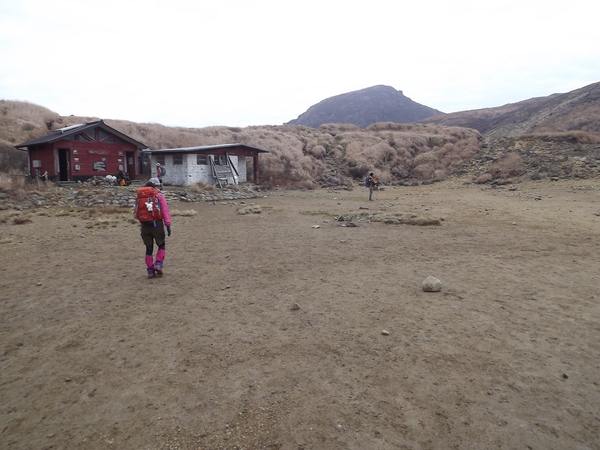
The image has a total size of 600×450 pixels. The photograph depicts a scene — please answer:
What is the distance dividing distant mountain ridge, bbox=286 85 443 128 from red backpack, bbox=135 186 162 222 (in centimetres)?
11529

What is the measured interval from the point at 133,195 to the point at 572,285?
74.3ft

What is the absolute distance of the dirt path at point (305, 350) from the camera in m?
3.27

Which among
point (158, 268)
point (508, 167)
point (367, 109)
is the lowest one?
point (158, 268)

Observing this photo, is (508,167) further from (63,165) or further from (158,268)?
(63,165)

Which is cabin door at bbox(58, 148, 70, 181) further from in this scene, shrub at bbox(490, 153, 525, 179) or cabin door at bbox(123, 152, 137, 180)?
shrub at bbox(490, 153, 525, 179)

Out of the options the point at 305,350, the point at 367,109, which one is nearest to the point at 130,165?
the point at 305,350

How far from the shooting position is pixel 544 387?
3770 millimetres

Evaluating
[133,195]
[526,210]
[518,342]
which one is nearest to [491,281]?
[518,342]

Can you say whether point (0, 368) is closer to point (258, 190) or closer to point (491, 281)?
point (491, 281)

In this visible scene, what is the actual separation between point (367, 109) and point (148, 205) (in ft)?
425

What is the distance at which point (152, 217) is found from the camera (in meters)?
7.65

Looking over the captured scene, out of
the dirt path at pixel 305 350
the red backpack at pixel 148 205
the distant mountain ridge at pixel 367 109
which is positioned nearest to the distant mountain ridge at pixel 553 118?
the distant mountain ridge at pixel 367 109

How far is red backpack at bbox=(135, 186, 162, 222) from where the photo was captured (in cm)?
755

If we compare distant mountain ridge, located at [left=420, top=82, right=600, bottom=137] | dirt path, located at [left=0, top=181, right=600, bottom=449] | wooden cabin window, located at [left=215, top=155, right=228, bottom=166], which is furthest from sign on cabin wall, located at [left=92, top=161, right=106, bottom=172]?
distant mountain ridge, located at [left=420, top=82, right=600, bottom=137]
